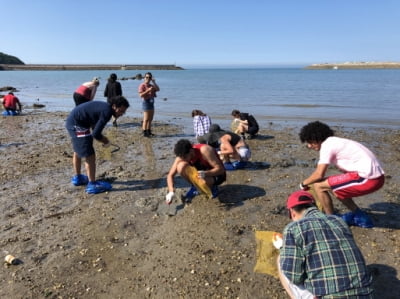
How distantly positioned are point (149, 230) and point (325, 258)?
8.56ft

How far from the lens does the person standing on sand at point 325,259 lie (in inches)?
78.7

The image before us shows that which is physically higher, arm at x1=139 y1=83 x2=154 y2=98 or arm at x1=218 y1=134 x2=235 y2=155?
arm at x1=139 y1=83 x2=154 y2=98

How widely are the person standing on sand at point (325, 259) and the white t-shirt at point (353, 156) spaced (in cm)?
156

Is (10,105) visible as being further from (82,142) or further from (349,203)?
(349,203)

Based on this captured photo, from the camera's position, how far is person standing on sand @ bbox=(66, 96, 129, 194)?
192 inches

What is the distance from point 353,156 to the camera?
356 centimetres

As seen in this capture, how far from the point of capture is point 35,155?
7.62 meters

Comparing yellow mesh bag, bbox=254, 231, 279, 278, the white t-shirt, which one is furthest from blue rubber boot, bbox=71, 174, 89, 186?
the white t-shirt

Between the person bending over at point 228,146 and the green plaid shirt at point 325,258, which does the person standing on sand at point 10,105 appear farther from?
the green plaid shirt at point 325,258

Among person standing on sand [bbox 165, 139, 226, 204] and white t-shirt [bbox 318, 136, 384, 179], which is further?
person standing on sand [bbox 165, 139, 226, 204]

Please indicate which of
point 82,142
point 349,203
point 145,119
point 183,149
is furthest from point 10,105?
point 349,203

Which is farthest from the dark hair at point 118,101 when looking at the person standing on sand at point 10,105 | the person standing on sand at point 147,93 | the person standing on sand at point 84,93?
the person standing on sand at point 10,105

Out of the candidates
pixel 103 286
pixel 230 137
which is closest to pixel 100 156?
pixel 230 137

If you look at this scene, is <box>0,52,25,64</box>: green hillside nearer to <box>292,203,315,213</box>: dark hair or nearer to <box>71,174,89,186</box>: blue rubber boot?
<box>71,174,89,186</box>: blue rubber boot
